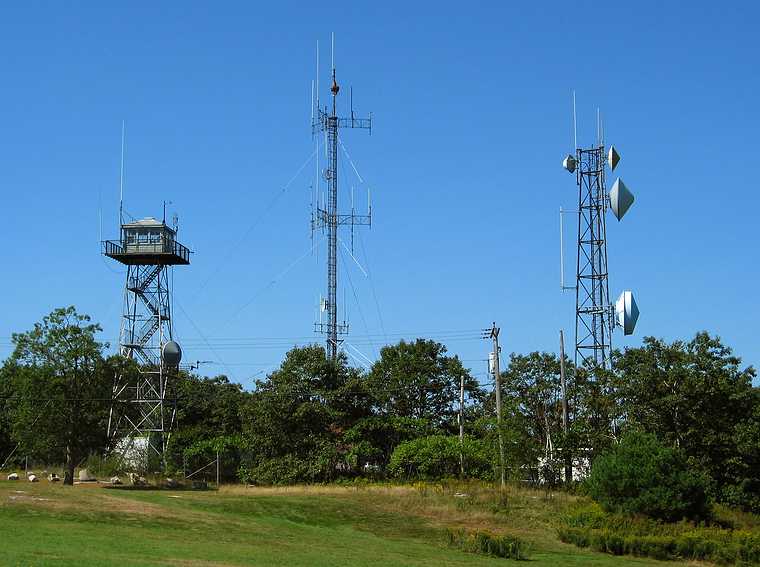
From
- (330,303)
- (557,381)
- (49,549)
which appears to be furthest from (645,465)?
(330,303)

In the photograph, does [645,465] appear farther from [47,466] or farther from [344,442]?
[47,466]

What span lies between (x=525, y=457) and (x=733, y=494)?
1084cm

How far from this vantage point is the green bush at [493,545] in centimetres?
3372

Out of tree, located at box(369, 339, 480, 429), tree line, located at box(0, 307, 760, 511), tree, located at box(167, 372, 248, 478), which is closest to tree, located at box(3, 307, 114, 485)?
tree line, located at box(0, 307, 760, 511)

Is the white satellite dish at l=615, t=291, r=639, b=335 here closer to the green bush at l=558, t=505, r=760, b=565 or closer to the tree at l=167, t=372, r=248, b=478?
the green bush at l=558, t=505, r=760, b=565

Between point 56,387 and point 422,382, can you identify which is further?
point 422,382

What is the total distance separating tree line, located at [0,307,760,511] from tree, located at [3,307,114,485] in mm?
68

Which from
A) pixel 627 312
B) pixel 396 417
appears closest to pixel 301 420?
pixel 396 417

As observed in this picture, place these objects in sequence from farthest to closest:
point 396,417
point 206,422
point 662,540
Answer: point 206,422
point 396,417
point 662,540

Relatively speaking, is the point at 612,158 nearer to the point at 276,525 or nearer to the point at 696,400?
the point at 696,400

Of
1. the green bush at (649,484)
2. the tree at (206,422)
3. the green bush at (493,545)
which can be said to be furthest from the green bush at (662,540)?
the tree at (206,422)

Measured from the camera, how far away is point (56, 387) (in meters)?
51.2

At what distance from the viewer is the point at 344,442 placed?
193 ft

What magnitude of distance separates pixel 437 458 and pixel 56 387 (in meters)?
21.6
